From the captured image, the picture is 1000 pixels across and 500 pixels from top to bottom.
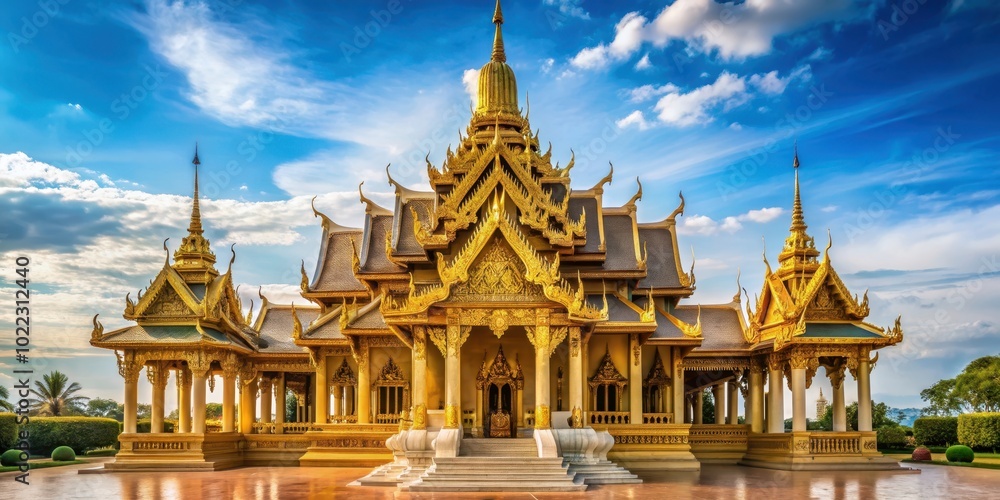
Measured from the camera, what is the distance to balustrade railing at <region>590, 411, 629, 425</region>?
24312mm

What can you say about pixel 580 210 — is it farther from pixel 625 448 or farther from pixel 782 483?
pixel 782 483

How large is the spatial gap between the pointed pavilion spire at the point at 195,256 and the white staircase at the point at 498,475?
11.4 metres

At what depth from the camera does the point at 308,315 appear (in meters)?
29.9

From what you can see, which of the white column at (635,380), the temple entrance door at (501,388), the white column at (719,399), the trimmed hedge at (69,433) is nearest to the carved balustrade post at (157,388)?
the trimmed hedge at (69,433)

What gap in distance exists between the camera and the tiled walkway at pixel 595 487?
1691 centimetres

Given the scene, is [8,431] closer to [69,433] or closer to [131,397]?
[69,433]

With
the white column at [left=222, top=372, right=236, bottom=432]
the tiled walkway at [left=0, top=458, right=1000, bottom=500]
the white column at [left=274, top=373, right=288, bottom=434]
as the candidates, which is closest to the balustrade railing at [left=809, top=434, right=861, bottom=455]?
the tiled walkway at [left=0, top=458, right=1000, bottom=500]

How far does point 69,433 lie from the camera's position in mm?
32469

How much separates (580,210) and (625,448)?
723 centimetres

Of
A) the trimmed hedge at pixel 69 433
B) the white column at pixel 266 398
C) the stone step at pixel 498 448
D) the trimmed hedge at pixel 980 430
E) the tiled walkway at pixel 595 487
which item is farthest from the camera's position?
the trimmed hedge at pixel 980 430

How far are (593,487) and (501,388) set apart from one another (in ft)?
15.6

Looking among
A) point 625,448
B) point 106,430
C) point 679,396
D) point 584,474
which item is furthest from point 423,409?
point 106,430

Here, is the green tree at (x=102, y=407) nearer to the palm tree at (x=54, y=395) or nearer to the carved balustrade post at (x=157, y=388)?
the palm tree at (x=54, y=395)

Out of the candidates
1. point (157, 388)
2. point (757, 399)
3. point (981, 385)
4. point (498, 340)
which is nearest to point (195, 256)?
point (157, 388)
